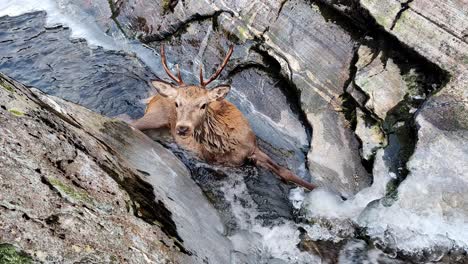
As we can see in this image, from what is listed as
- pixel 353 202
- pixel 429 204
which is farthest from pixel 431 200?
pixel 353 202

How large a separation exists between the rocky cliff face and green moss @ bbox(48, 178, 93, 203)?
0.7 inches

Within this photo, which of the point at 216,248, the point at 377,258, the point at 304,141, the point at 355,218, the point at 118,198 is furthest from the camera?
the point at 304,141

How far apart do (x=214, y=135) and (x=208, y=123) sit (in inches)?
6.9

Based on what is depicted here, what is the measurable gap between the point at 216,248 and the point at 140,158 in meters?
1.29

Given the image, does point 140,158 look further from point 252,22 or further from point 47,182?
point 252,22

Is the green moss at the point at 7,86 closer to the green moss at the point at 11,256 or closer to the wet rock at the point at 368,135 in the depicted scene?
the green moss at the point at 11,256

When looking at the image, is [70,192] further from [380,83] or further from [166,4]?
[166,4]

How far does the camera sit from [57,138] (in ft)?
14.1

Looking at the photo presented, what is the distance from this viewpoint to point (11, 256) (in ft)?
10.1

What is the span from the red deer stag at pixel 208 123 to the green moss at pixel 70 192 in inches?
106

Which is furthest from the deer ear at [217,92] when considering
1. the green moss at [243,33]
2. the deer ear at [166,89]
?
the green moss at [243,33]

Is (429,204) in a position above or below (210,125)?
above

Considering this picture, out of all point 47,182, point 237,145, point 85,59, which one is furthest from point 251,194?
point 85,59

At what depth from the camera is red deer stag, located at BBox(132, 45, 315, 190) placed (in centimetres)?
675
